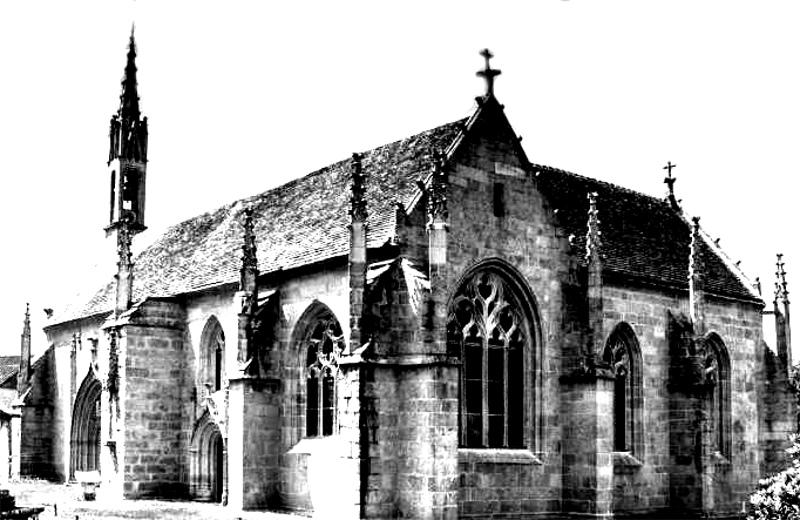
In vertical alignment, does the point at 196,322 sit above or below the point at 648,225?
below

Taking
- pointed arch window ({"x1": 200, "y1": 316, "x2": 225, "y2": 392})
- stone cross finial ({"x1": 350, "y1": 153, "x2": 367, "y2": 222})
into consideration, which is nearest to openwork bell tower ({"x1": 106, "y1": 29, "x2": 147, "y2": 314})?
pointed arch window ({"x1": 200, "y1": 316, "x2": 225, "y2": 392})

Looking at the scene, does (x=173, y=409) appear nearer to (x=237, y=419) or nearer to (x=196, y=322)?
(x=196, y=322)

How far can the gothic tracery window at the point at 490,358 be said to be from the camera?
28.5m

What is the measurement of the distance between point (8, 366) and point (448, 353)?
6450 centimetres

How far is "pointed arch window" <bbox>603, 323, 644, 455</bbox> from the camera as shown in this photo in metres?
34.0

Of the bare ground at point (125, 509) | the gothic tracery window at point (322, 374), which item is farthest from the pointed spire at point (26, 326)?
the gothic tracery window at point (322, 374)

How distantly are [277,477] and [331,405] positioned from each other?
2.67m

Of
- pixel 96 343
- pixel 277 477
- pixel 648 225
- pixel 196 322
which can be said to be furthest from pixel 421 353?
pixel 96 343

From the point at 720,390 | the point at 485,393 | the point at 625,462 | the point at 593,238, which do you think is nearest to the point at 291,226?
the point at 485,393

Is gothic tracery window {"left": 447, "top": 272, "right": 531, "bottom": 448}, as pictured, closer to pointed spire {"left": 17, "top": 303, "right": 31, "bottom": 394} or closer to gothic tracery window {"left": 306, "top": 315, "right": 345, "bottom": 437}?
gothic tracery window {"left": 306, "top": 315, "right": 345, "bottom": 437}

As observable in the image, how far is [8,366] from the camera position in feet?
273

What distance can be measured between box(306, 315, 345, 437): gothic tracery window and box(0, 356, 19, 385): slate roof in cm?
4976

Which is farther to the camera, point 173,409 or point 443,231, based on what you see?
point 173,409

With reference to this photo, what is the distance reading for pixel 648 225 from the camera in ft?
129
